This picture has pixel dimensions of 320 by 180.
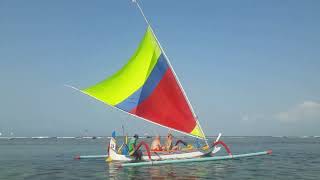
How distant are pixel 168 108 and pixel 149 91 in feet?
8.16

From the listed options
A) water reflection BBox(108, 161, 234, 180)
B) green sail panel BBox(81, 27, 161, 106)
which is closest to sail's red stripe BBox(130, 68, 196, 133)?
green sail panel BBox(81, 27, 161, 106)

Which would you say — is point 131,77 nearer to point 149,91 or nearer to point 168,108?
point 149,91

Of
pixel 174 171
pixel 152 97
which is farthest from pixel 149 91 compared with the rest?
pixel 174 171

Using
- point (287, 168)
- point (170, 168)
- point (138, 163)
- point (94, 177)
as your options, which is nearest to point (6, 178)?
point (94, 177)

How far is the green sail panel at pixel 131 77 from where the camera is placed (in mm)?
40562

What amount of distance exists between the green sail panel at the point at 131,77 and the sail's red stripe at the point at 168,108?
174 centimetres

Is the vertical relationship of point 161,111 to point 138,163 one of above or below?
above

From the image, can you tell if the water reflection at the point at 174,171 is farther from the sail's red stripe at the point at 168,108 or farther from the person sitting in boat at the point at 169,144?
the sail's red stripe at the point at 168,108

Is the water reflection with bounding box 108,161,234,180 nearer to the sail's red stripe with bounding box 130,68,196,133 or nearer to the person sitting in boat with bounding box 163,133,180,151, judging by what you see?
the person sitting in boat with bounding box 163,133,180,151

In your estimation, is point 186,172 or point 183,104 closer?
point 186,172

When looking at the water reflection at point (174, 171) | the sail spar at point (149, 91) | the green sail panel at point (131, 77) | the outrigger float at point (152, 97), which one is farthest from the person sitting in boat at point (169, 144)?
the green sail panel at point (131, 77)

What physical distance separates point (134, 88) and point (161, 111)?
3.46 meters

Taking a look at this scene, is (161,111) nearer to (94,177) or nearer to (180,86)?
(180,86)

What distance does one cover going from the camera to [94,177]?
32.9 m
